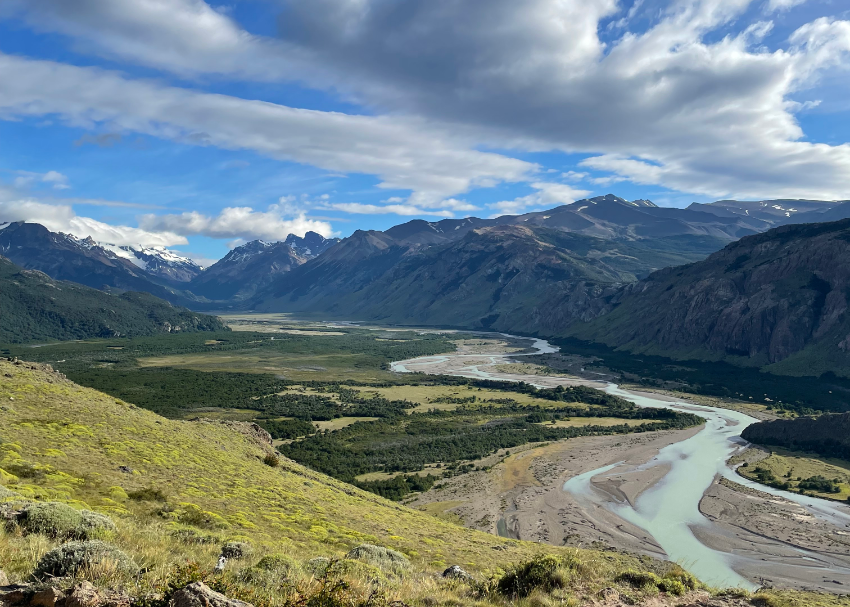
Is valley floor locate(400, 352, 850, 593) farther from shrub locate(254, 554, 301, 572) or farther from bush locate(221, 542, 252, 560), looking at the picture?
shrub locate(254, 554, 301, 572)

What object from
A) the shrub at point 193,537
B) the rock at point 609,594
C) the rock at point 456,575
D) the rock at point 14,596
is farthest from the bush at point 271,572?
the rock at point 609,594

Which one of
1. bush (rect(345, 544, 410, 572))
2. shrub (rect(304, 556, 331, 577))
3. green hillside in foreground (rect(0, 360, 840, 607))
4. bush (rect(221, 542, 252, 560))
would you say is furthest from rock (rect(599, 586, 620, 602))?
bush (rect(221, 542, 252, 560))

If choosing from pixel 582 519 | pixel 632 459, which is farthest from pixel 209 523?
pixel 632 459

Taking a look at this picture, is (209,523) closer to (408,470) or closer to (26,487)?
(26,487)

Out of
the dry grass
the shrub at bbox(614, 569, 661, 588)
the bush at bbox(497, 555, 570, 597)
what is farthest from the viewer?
the dry grass

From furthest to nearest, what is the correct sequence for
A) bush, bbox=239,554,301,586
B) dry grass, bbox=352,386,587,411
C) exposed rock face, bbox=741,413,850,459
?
dry grass, bbox=352,386,587,411 < exposed rock face, bbox=741,413,850,459 < bush, bbox=239,554,301,586

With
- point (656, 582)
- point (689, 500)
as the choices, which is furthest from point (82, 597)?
point (689, 500)

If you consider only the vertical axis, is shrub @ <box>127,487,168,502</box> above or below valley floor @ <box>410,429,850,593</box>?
above

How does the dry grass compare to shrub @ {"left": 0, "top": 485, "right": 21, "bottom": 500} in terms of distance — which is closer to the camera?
shrub @ {"left": 0, "top": 485, "right": 21, "bottom": 500}
